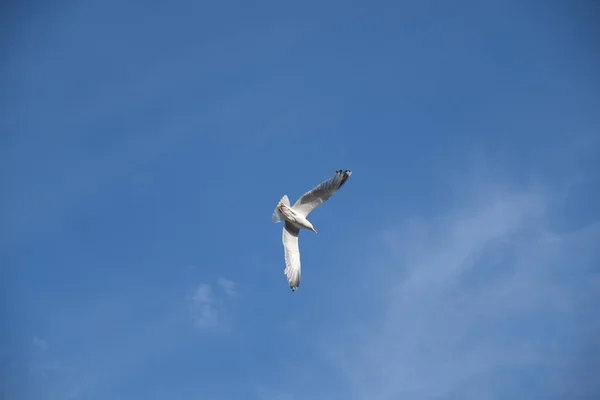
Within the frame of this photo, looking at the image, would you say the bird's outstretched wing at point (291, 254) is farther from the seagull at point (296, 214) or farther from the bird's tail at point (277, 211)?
the bird's tail at point (277, 211)

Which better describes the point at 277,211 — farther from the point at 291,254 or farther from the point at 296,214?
the point at 291,254

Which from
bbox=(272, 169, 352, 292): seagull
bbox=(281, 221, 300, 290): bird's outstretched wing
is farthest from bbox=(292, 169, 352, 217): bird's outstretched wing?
bbox=(281, 221, 300, 290): bird's outstretched wing

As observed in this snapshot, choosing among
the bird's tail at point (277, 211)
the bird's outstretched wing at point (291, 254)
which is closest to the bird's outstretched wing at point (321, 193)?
the bird's tail at point (277, 211)

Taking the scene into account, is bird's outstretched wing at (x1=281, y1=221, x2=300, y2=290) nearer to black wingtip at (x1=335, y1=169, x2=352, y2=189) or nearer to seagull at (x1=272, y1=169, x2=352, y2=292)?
seagull at (x1=272, y1=169, x2=352, y2=292)

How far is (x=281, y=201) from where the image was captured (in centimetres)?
3503

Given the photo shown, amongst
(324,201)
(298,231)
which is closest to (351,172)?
(324,201)

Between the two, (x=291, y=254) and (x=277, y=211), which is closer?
(x=277, y=211)

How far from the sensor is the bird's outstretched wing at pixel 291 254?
1425 inches

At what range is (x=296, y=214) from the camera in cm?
3512

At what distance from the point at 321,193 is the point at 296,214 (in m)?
1.72

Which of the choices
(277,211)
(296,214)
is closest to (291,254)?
(296,214)

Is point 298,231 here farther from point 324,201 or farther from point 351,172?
point 351,172

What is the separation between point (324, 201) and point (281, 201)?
2.29 metres

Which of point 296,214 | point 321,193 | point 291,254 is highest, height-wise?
point 321,193
